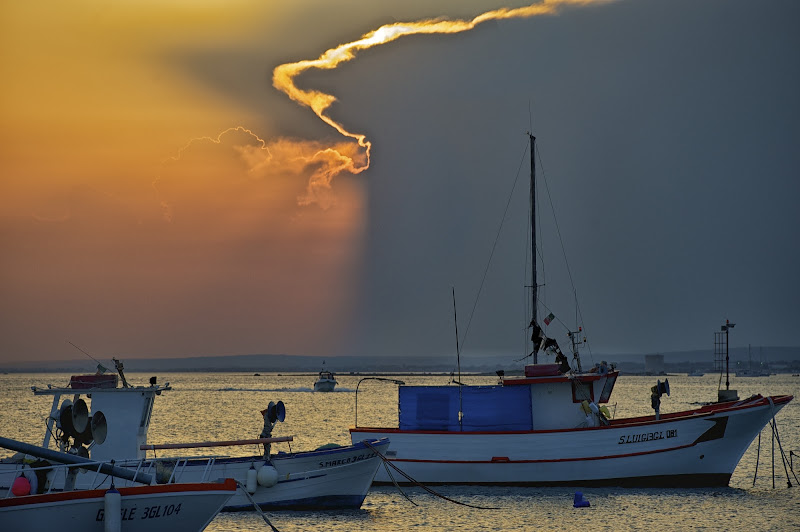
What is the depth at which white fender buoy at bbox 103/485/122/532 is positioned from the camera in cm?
2019

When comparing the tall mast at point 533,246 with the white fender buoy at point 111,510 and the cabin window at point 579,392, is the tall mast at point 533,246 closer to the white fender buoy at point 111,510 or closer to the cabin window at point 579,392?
the cabin window at point 579,392

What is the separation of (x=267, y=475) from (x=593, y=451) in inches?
497

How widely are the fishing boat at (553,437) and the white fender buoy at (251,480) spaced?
7706 mm

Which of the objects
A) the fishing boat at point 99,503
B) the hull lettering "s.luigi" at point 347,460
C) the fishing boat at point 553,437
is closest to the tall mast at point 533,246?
the fishing boat at point 553,437

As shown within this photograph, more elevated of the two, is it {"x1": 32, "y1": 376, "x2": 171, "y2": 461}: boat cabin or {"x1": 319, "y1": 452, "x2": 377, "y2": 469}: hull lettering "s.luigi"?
{"x1": 32, "y1": 376, "x2": 171, "y2": 461}: boat cabin

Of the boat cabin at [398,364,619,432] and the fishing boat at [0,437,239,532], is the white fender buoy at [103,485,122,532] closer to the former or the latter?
the fishing boat at [0,437,239,532]

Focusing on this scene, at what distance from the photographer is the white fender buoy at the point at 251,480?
1121 inches

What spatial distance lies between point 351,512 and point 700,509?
11.5 m

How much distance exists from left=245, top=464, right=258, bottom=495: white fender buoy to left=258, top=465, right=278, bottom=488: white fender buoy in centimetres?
12

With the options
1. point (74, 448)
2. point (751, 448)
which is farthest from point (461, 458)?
point (751, 448)

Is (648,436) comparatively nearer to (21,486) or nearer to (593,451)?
(593,451)

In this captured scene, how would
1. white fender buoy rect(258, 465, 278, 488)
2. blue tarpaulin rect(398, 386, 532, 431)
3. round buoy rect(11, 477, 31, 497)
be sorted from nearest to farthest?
round buoy rect(11, 477, 31, 497) → white fender buoy rect(258, 465, 278, 488) → blue tarpaulin rect(398, 386, 532, 431)

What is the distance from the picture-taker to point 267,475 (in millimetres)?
28578

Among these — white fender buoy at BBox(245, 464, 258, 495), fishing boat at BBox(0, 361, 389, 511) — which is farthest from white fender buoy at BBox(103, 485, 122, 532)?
white fender buoy at BBox(245, 464, 258, 495)
